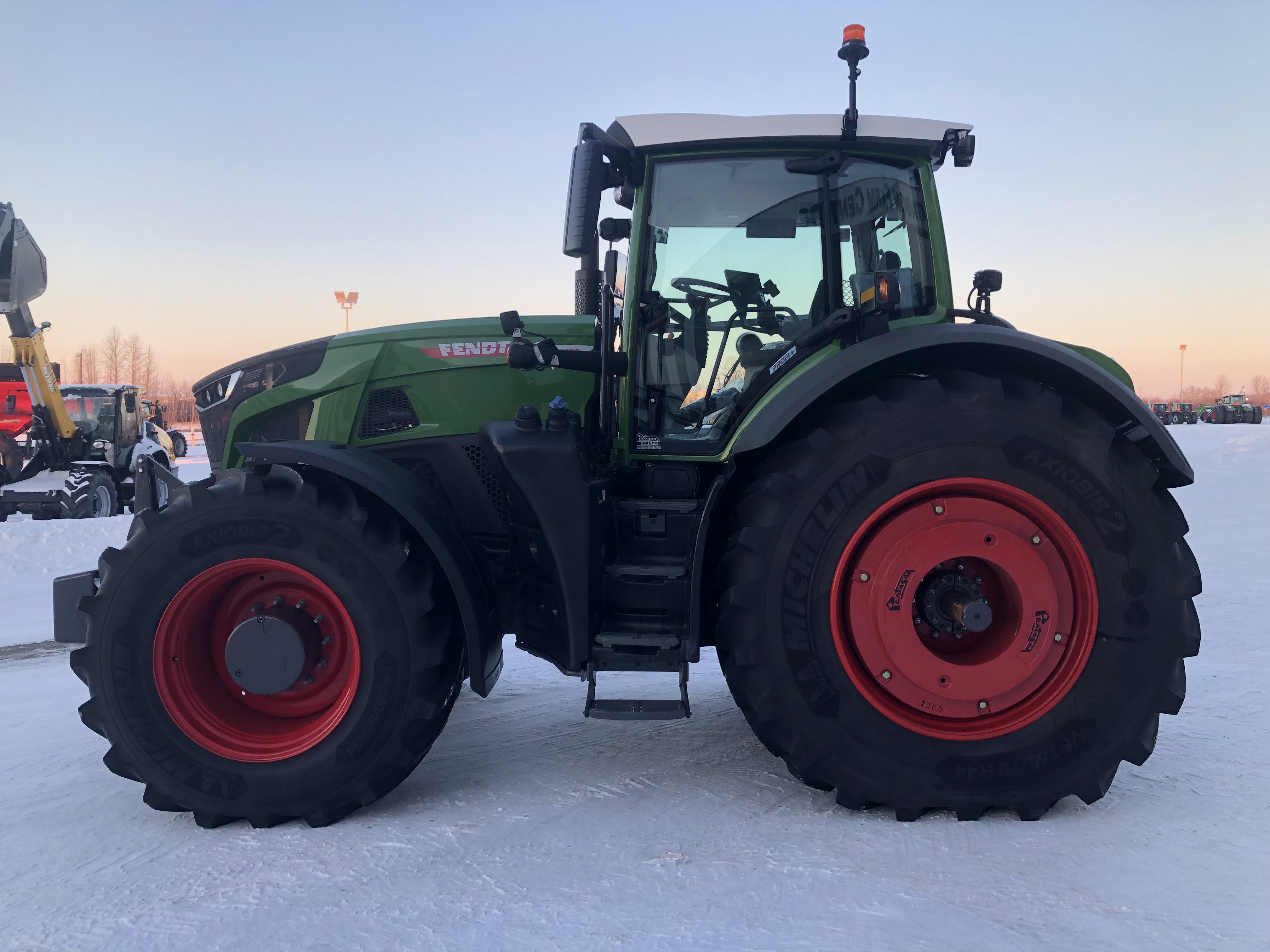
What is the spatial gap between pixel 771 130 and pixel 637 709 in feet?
6.86

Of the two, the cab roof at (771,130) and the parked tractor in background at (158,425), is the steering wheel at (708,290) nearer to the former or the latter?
the cab roof at (771,130)

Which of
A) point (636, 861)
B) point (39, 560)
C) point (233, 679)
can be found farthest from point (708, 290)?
point (39, 560)

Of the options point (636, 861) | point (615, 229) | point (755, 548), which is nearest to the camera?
point (636, 861)

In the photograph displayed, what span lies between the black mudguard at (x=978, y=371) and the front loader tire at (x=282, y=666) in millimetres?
1267

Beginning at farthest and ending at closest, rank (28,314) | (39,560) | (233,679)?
1. (28,314)
2. (39,560)
3. (233,679)

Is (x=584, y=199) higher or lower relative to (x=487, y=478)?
higher

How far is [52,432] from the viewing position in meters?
12.1

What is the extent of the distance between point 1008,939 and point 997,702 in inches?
33.8

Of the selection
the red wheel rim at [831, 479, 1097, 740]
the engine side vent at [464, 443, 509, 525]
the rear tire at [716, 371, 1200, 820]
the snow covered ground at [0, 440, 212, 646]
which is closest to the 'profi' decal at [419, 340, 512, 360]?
the engine side vent at [464, 443, 509, 525]

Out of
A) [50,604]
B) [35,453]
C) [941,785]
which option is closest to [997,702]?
[941,785]

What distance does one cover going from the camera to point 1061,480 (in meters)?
2.75

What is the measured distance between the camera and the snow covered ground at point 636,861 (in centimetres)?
216

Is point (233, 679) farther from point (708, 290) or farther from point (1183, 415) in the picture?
point (1183, 415)

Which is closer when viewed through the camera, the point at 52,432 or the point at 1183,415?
the point at 52,432
